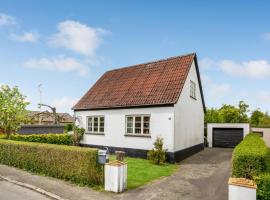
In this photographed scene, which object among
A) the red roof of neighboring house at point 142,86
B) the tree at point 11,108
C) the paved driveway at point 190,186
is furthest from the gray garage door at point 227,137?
the tree at point 11,108

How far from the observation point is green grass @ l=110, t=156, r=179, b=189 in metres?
11.6

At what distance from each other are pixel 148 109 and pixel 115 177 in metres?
9.09

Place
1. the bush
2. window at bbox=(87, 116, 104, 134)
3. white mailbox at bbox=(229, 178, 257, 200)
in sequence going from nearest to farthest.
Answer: white mailbox at bbox=(229, 178, 257, 200) → the bush → window at bbox=(87, 116, 104, 134)

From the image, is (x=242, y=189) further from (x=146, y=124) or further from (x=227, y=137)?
(x=227, y=137)

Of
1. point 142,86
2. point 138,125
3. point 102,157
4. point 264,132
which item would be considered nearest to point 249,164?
point 102,157

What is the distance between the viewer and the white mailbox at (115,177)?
32.7 ft

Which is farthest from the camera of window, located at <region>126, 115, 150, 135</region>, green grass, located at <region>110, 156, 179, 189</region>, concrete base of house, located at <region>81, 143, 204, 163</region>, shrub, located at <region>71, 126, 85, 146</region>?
shrub, located at <region>71, 126, 85, 146</region>

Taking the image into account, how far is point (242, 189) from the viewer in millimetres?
7227

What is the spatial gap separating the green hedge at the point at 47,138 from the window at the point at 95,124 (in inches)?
113

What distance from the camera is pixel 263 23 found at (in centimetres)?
1545

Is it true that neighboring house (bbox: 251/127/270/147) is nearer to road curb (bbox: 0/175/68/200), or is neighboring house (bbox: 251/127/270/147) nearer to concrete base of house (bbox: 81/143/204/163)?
concrete base of house (bbox: 81/143/204/163)

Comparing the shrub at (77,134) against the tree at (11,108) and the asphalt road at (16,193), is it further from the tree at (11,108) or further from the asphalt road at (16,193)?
the asphalt road at (16,193)

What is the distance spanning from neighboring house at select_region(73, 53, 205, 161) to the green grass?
6.04 ft

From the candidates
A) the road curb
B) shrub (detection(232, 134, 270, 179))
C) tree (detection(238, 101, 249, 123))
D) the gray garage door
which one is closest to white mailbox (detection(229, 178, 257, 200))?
shrub (detection(232, 134, 270, 179))
